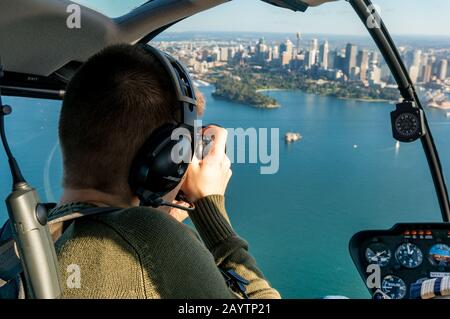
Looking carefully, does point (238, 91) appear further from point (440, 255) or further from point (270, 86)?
point (440, 255)

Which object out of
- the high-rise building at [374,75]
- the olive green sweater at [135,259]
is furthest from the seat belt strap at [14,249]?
the high-rise building at [374,75]

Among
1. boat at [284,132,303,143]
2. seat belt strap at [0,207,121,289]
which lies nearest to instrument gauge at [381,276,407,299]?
seat belt strap at [0,207,121,289]

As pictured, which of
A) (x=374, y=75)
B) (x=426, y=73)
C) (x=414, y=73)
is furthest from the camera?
(x=374, y=75)

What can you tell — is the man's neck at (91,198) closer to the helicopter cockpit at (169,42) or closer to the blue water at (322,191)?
the helicopter cockpit at (169,42)

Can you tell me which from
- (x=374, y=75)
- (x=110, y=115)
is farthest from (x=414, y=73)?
(x=110, y=115)

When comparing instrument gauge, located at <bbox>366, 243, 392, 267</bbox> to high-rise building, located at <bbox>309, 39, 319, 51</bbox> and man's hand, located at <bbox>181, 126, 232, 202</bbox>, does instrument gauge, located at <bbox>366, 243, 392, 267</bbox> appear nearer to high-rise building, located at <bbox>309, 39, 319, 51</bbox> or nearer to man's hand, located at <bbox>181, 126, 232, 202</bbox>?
man's hand, located at <bbox>181, 126, 232, 202</bbox>

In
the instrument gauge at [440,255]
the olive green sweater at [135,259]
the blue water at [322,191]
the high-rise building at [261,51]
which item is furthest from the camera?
the blue water at [322,191]

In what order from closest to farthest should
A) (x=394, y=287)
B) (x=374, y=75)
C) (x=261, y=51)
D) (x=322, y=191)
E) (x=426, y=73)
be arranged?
(x=394, y=287)
(x=426, y=73)
(x=374, y=75)
(x=261, y=51)
(x=322, y=191)
